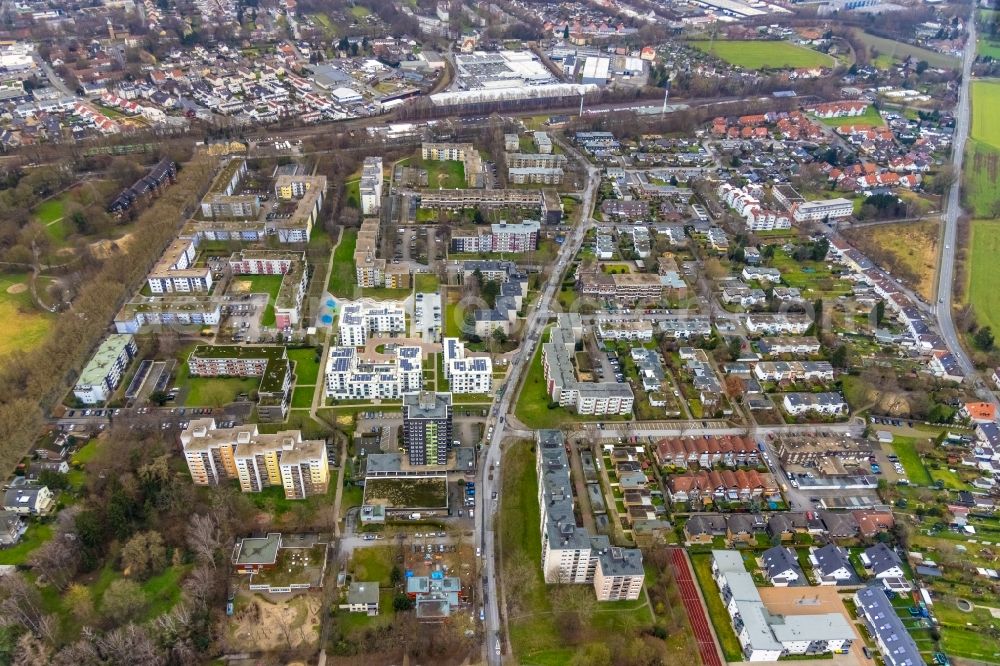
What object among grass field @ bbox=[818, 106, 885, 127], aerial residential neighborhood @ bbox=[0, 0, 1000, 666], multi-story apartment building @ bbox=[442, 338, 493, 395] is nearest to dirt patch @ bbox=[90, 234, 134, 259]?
aerial residential neighborhood @ bbox=[0, 0, 1000, 666]

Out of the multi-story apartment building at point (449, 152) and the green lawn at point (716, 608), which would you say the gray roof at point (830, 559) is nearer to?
the green lawn at point (716, 608)

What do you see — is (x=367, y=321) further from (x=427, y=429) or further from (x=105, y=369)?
(x=105, y=369)

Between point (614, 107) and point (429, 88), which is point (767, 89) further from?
point (429, 88)

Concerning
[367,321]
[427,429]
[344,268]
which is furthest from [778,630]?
[344,268]

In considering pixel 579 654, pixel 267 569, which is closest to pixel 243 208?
pixel 267 569

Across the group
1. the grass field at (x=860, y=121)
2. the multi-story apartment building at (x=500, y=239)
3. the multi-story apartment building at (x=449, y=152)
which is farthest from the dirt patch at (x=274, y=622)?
the grass field at (x=860, y=121)
